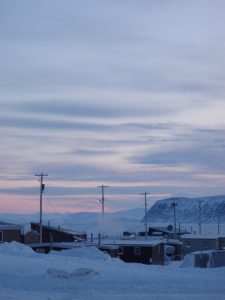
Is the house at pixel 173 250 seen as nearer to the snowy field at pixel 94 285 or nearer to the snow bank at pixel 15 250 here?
the snow bank at pixel 15 250

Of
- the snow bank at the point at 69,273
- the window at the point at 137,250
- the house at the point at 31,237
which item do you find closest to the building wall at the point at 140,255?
the window at the point at 137,250

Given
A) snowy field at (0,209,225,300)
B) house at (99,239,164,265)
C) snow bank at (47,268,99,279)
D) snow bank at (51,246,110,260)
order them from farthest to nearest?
house at (99,239,164,265)
snow bank at (51,246,110,260)
snow bank at (47,268,99,279)
snowy field at (0,209,225,300)

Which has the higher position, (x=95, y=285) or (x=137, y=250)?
(x=95, y=285)

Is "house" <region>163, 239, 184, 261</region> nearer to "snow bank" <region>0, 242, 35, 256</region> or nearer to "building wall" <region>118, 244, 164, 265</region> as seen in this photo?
"building wall" <region>118, 244, 164, 265</region>

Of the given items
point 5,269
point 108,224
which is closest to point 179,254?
point 108,224

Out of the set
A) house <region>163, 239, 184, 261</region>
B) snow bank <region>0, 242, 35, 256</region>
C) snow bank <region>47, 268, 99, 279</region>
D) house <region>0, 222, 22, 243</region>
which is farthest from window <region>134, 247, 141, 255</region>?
snow bank <region>47, 268, 99, 279</region>

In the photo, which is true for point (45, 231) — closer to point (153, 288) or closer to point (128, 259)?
point (128, 259)

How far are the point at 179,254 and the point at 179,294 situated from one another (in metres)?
46.8

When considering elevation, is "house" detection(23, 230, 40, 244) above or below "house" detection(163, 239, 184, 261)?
above

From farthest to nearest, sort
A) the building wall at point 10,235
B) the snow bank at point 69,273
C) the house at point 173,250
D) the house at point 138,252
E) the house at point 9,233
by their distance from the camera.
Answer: the house at point 173,250 → the building wall at point 10,235 → the house at point 9,233 → the house at point 138,252 → the snow bank at point 69,273

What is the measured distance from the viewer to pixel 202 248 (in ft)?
237

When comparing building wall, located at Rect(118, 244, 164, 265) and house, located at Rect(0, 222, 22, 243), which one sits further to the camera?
house, located at Rect(0, 222, 22, 243)

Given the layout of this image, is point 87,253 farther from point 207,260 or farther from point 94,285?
point 94,285

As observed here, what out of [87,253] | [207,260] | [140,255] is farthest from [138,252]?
[87,253]
